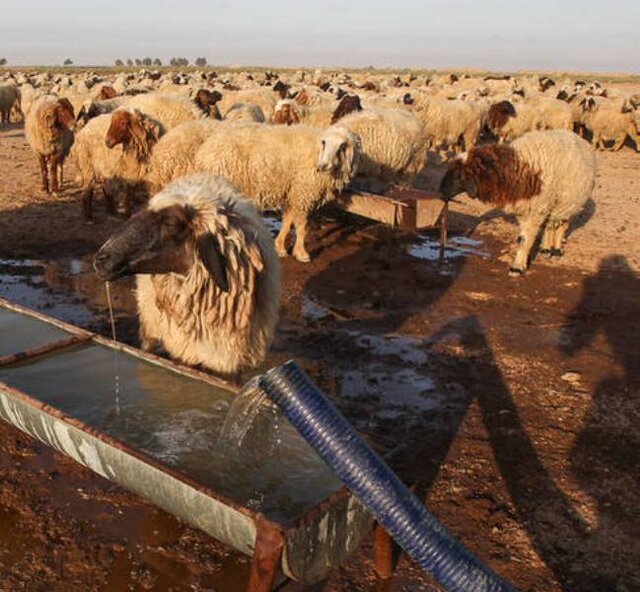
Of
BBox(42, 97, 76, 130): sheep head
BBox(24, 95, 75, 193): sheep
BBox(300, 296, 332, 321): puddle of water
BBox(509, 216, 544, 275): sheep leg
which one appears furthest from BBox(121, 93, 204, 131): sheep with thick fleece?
BBox(509, 216, 544, 275): sheep leg

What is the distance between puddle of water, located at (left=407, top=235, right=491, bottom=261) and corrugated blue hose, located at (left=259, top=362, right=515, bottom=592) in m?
7.01

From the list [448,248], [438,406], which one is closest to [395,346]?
[438,406]

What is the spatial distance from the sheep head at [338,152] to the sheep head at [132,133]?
9.82ft

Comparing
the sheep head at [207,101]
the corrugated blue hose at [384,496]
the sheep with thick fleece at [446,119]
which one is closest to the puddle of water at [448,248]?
the corrugated blue hose at [384,496]

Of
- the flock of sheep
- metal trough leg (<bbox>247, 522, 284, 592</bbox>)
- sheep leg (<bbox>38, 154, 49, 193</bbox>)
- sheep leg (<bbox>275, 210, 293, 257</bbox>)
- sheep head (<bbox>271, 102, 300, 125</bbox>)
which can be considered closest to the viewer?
metal trough leg (<bbox>247, 522, 284, 592</bbox>)

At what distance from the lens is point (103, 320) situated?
677 centimetres

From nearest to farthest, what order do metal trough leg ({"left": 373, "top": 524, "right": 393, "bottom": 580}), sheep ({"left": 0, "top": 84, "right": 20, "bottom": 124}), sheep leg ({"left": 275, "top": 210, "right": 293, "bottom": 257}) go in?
metal trough leg ({"left": 373, "top": 524, "right": 393, "bottom": 580})
sheep leg ({"left": 275, "top": 210, "right": 293, "bottom": 257})
sheep ({"left": 0, "top": 84, "right": 20, "bottom": 124})

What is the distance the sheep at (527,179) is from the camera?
8.41m

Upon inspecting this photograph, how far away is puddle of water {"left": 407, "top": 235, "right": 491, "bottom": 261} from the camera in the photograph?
9531 mm

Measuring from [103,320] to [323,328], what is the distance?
2.39 m

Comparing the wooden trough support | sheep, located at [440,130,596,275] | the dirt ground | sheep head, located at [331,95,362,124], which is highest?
sheep head, located at [331,95,362,124]

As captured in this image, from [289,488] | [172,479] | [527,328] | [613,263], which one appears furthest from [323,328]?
[613,263]

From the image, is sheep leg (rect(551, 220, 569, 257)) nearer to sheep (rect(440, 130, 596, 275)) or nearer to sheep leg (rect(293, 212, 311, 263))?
sheep (rect(440, 130, 596, 275))

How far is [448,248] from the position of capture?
9938 mm
